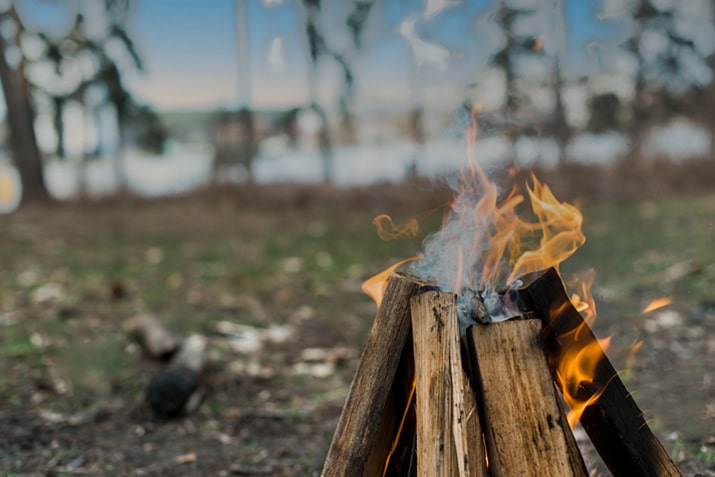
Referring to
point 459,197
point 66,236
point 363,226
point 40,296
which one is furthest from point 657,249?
point 66,236

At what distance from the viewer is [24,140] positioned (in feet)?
53.2

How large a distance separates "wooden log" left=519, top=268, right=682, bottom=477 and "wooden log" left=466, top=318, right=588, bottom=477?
114 mm

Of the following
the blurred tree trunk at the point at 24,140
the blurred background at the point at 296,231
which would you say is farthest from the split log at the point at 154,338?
the blurred tree trunk at the point at 24,140

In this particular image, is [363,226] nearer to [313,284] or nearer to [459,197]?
[313,284]

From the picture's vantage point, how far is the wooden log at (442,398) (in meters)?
1.98

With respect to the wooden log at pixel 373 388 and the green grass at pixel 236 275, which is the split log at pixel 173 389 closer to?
the green grass at pixel 236 275

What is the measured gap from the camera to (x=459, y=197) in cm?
257

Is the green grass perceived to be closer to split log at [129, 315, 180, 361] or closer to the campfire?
split log at [129, 315, 180, 361]

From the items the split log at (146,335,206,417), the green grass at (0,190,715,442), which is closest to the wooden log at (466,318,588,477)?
the green grass at (0,190,715,442)

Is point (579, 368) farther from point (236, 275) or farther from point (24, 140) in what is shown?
point (24, 140)

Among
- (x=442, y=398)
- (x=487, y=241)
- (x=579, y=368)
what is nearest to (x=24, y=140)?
(x=487, y=241)

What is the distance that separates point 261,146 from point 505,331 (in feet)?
54.6

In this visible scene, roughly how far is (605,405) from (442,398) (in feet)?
1.73

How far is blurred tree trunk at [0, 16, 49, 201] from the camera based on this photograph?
1595cm
